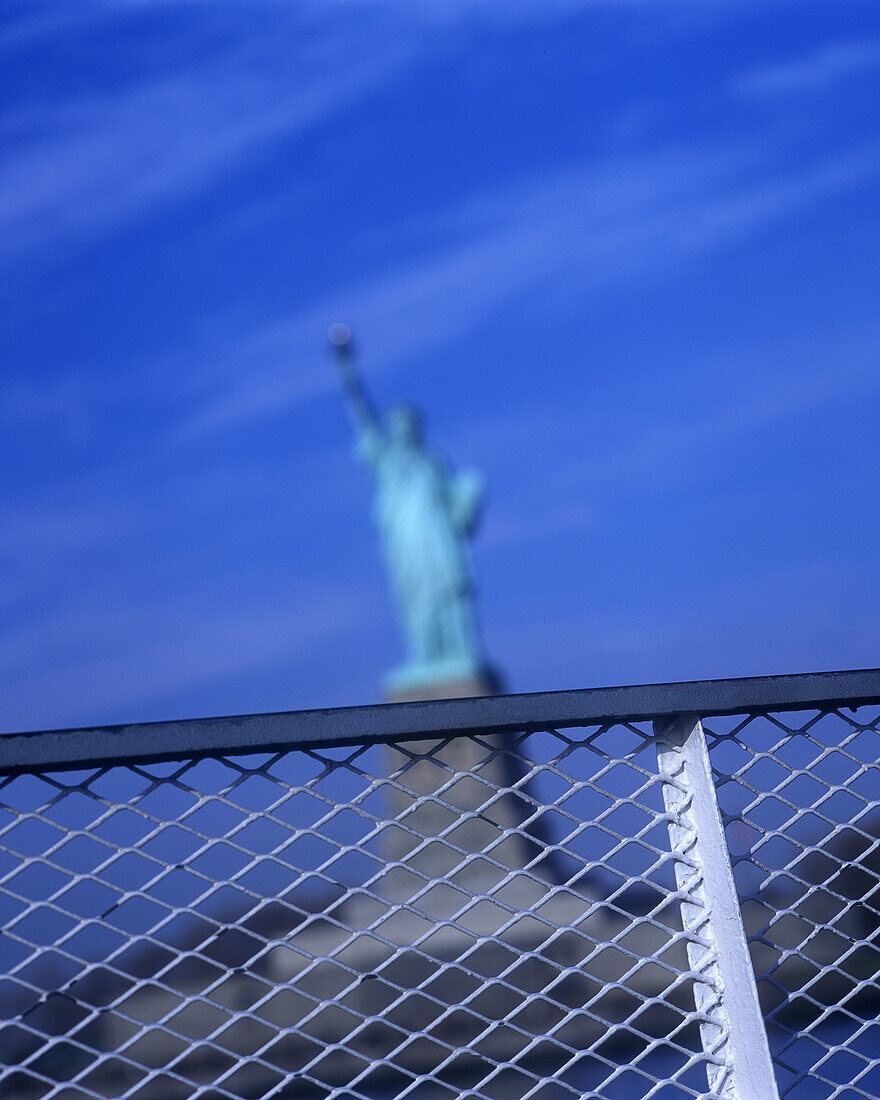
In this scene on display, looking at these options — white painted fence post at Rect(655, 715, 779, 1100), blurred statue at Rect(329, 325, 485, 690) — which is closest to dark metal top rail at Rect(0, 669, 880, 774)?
white painted fence post at Rect(655, 715, 779, 1100)

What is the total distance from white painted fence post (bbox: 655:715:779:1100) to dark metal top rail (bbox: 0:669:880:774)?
45mm

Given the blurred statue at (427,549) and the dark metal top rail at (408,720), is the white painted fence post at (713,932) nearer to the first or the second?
the dark metal top rail at (408,720)

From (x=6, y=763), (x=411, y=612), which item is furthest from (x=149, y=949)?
(x=411, y=612)

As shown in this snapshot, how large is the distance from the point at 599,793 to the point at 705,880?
0.12 meters

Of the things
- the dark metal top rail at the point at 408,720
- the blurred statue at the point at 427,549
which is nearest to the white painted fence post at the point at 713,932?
the dark metal top rail at the point at 408,720

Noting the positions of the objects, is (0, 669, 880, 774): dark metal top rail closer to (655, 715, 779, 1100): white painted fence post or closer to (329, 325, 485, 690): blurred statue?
(655, 715, 779, 1100): white painted fence post

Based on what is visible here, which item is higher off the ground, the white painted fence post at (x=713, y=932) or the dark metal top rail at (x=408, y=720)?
the dark metal top rail at (x=408, y=720)

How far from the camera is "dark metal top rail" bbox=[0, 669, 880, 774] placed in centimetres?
83

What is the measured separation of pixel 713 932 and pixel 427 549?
25.5 feet

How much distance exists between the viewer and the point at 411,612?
8727mm

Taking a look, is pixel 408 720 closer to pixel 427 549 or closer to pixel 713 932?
pixel 713 932

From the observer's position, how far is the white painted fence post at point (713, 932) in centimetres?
96

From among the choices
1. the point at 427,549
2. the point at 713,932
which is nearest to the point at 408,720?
the point at 713,932

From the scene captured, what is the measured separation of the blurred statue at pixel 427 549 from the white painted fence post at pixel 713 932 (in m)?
7.57
